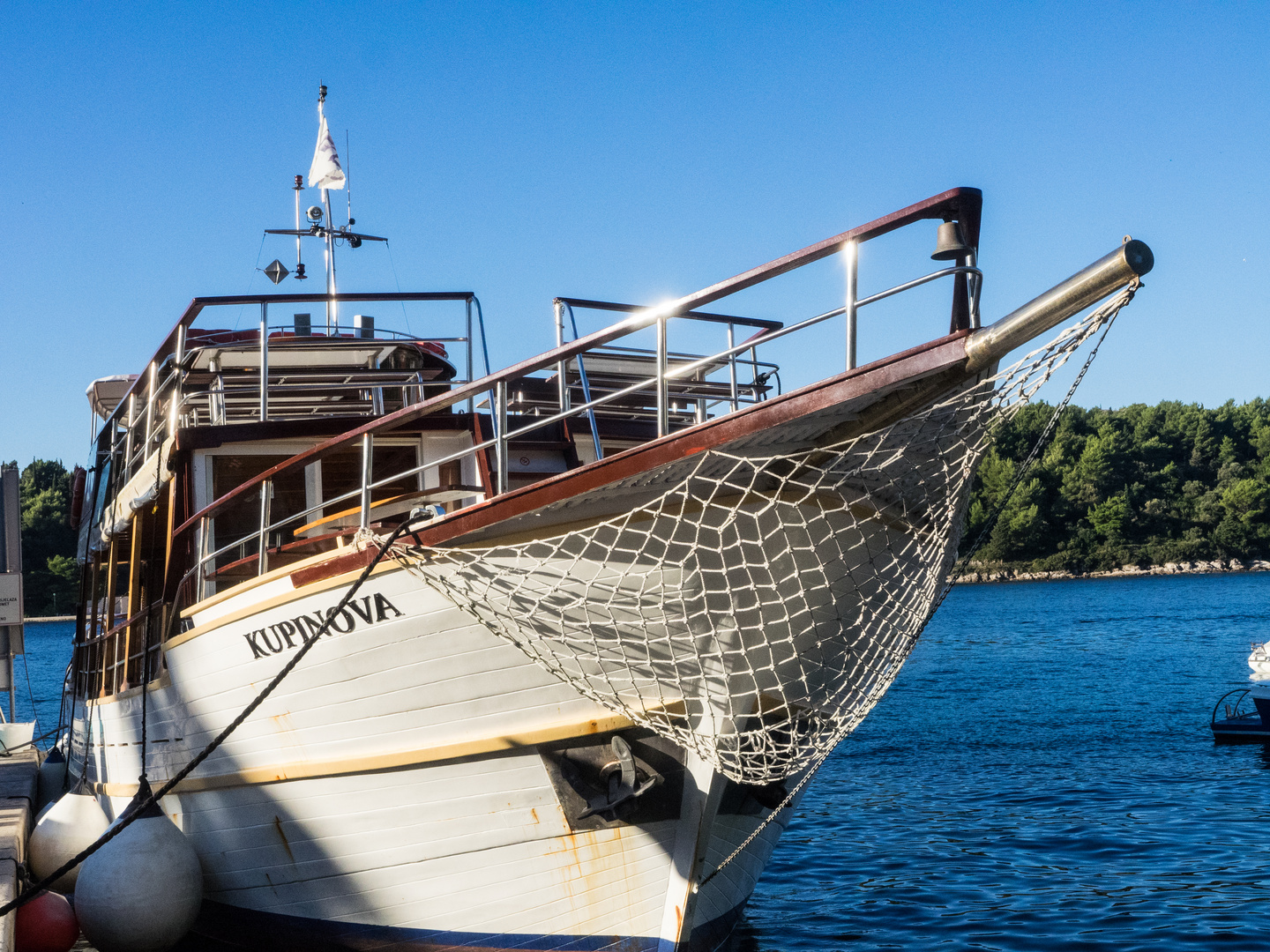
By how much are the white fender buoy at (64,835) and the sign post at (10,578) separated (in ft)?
22.8

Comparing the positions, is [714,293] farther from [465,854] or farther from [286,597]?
[465,854]

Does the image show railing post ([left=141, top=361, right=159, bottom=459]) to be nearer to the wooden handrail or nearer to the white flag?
the wooden handrail

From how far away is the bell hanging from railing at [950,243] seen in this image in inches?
205

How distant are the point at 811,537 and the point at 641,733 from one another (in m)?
1.52

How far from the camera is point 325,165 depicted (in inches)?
507

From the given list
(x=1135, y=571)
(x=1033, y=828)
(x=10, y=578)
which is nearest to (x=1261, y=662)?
(x=1033, y=828)

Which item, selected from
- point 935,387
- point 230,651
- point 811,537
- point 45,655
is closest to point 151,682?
point 230,651

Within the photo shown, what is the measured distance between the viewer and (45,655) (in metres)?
68.4

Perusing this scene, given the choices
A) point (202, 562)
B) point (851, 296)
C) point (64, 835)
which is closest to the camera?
point (851, 296)

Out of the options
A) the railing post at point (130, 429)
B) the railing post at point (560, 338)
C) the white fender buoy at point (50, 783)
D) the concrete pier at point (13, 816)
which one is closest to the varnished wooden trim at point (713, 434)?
the railing post at point (560, 338)

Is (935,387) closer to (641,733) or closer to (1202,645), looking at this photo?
(641,733)

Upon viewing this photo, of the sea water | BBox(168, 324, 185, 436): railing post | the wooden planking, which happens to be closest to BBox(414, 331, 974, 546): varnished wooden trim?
the wooden planking

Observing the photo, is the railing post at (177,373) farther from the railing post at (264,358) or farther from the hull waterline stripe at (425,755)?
the hull waterline stripe at (425,755)

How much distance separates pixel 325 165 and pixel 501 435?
780cm
